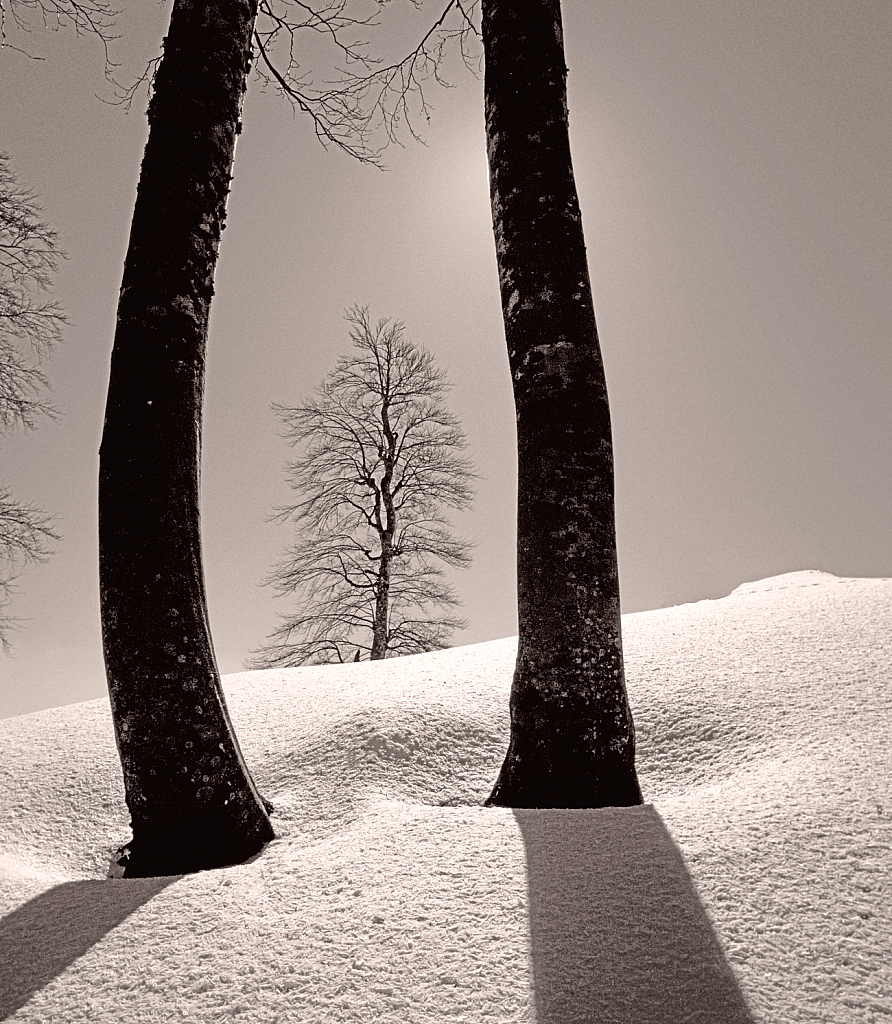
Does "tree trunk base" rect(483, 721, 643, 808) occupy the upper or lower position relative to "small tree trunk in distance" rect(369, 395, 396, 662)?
lower

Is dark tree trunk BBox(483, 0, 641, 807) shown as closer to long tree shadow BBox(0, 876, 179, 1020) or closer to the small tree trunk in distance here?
long tree shadow BBox(0, 876, 179, 1020)

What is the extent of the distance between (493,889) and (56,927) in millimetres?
1111

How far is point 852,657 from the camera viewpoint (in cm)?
326

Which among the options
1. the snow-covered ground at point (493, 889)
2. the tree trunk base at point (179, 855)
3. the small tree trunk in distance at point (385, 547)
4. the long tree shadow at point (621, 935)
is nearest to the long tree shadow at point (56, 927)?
the snow-covered ground at point (493, 889)

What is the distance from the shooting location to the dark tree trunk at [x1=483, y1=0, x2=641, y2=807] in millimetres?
2455

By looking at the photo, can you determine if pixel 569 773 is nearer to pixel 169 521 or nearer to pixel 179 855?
pixel 179 855

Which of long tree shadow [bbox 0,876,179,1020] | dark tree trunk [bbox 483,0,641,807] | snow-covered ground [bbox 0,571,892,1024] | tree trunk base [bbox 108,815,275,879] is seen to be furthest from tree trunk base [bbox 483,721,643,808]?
long tree shadow [bbox 0,876,179,1020]

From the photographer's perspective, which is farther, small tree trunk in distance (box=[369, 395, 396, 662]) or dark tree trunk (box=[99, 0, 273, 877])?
small tree trunk in distance (box=[369, 395, 396, 662])

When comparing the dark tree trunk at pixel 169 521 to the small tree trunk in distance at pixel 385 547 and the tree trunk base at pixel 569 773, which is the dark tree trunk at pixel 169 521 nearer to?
the tree trunk base at pixel 569 773

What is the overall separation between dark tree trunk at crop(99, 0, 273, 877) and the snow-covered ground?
0.25 metres

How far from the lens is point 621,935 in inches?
57.7

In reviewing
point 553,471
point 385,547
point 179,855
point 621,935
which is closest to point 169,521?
point 179,855

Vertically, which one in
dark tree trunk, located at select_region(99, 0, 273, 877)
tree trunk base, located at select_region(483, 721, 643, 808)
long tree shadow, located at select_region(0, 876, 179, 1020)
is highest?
dark tree trunk, located at select_region(99, 0, 273, 877)

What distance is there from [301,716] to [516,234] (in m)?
2.59
